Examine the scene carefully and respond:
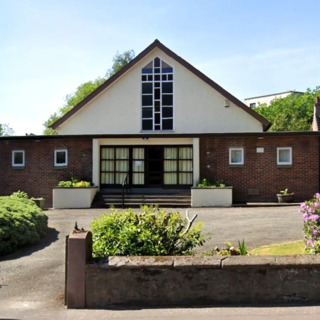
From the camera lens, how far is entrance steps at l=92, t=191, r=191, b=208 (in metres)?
18.2

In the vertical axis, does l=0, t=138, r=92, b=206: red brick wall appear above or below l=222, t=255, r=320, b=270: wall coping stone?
above

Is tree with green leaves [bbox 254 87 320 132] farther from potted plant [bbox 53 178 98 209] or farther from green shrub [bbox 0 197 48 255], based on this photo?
green shrub [bbox 0 197 48 255]

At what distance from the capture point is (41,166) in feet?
66.0

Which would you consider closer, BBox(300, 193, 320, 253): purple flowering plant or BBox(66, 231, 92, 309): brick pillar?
BBox(66, 231, 92, 309): brick pillar

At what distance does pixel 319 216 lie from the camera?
707 cm

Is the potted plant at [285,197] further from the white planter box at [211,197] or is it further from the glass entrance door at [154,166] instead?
the glass entrance door at [154,166]

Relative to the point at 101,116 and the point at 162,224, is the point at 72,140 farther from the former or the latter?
the point at 162,224

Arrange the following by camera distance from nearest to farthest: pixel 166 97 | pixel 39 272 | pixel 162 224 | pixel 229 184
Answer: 1. pixel 162 224
2. pixel 39 272
3. pixel 229 184
4. pixel 166 97

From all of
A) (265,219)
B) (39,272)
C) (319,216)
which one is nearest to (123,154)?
(265,219)

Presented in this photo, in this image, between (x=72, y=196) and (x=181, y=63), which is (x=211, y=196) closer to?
(x=72, y=196)

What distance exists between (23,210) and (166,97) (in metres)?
13.4

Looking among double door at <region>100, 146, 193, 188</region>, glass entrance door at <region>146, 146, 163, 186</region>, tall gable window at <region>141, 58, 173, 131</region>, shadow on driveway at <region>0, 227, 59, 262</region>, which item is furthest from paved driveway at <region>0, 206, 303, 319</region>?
tall gable window at <region>141, 58, 173, 131</region>

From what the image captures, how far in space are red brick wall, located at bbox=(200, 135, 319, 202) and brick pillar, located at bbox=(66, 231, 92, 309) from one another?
1381 cm

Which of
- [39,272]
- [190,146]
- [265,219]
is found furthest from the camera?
[190,146]
